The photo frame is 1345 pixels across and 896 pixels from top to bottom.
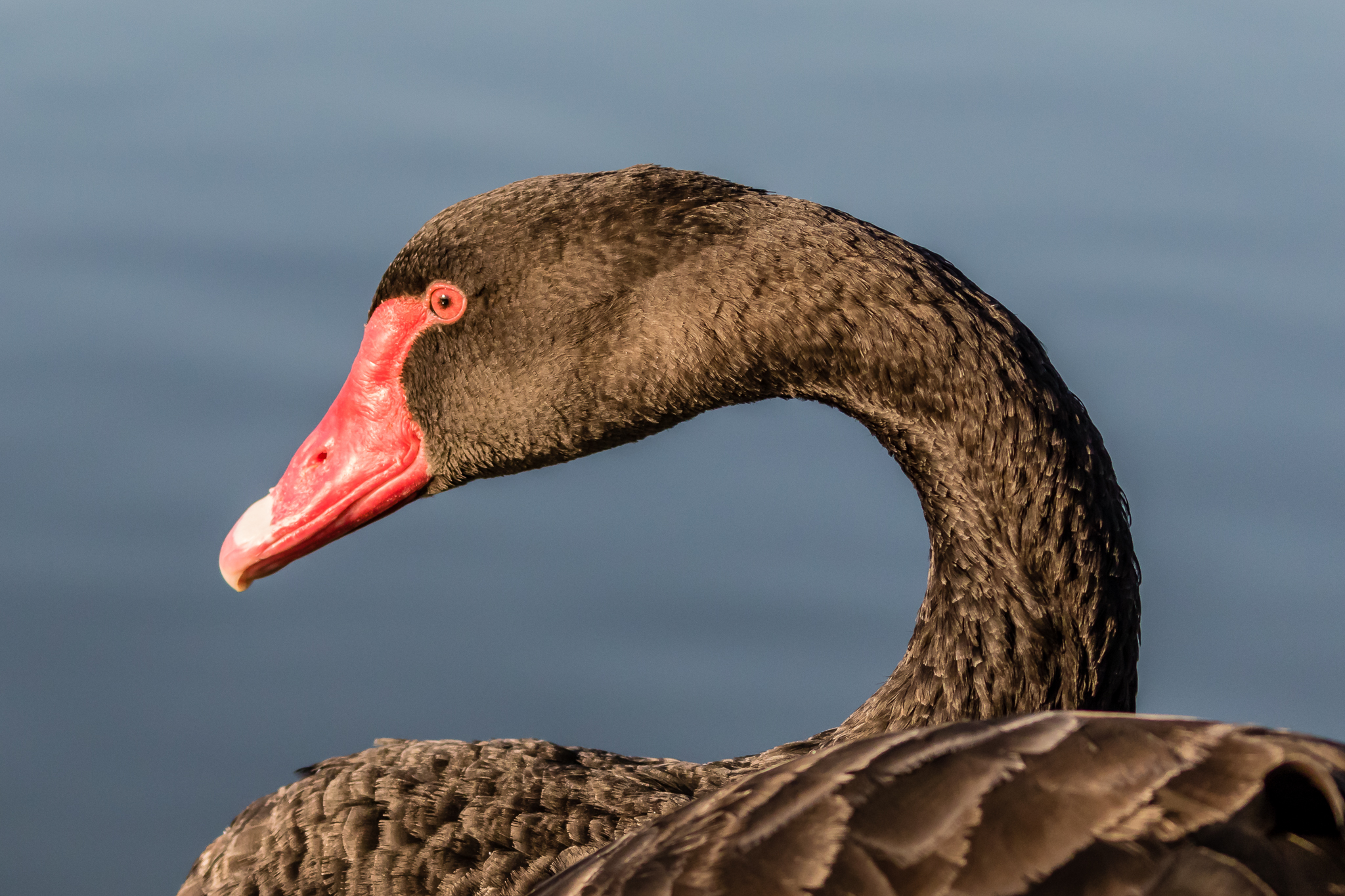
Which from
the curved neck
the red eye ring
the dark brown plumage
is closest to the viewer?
the dark brown plumage

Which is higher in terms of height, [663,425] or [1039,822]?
[663,425]

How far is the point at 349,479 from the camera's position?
2271 mm

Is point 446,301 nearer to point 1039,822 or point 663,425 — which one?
point 663,425

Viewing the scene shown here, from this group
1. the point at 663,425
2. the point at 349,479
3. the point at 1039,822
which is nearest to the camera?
the point at 1039,822

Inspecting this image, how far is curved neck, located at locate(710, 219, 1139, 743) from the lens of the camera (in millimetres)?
1904

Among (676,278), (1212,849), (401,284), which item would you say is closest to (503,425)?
(401,284)

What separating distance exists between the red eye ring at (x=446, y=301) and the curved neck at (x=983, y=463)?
0.48m

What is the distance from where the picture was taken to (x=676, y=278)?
6.44ft

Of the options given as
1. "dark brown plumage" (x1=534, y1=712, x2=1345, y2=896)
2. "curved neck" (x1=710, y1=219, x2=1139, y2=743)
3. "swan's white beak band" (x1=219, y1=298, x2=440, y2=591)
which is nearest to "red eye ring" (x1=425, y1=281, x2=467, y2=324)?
"swan's white beak band" (x1=219, y1=298, x2=440, y2=591)

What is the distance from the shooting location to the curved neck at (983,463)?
6.25 ft

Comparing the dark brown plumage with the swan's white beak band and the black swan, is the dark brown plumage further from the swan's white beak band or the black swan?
the swan's white beak band

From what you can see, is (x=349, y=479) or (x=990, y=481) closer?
(x=990, y=481)

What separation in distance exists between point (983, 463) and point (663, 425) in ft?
1.58

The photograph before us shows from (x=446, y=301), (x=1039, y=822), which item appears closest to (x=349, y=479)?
(x=446, y=301)
